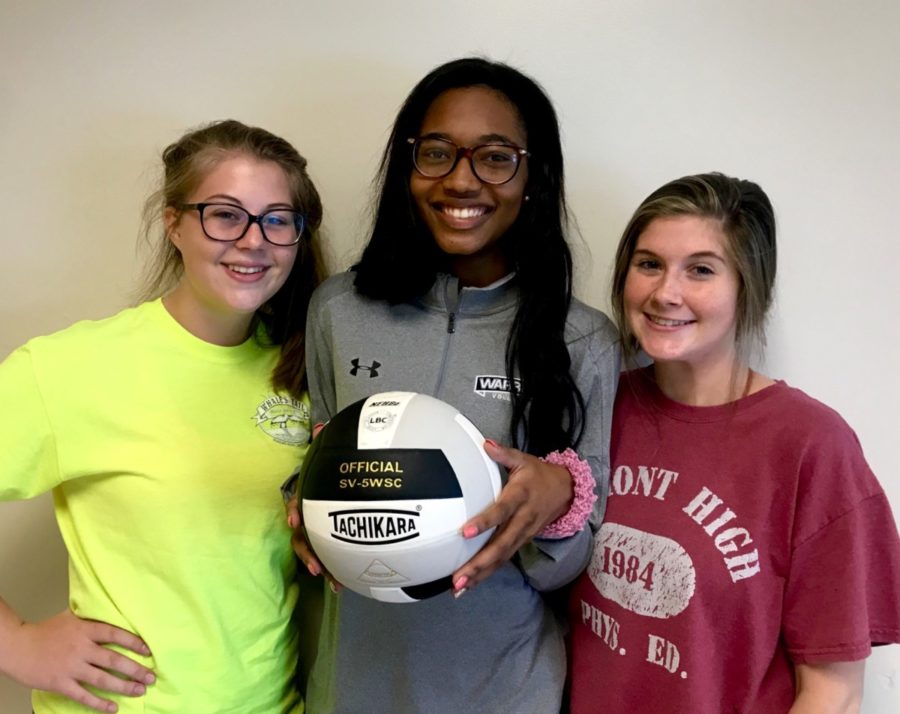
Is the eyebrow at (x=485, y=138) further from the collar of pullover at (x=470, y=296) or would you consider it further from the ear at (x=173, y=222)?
the ear at (x=173, y=222)

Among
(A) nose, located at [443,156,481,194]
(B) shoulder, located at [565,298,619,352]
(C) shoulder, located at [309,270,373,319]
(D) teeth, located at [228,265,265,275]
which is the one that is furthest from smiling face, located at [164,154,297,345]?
(B) shoulder, located at [565,298,619,352]

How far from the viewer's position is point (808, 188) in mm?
1400

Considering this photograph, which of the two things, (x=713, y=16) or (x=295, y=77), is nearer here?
(x=713, y=16)

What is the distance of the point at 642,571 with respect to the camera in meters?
1.12

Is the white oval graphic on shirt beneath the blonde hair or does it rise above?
beneath

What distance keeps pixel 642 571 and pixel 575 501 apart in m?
0.21

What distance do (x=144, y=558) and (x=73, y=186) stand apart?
3.16 feet

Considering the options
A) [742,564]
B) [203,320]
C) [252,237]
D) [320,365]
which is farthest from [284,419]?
[742,564]

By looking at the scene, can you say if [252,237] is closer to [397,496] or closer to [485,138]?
[485,138]

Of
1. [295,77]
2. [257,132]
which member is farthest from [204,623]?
[295,77]

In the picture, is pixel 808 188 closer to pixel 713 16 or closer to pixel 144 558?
pixel 713 16

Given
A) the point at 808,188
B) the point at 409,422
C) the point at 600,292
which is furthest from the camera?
the point at 600,292

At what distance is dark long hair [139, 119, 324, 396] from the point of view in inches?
46.3

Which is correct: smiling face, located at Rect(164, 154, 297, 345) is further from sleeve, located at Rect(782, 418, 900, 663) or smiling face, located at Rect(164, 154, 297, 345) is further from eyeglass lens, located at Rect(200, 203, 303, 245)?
sleeve, located at Rect(782, 418, 900, 663)
